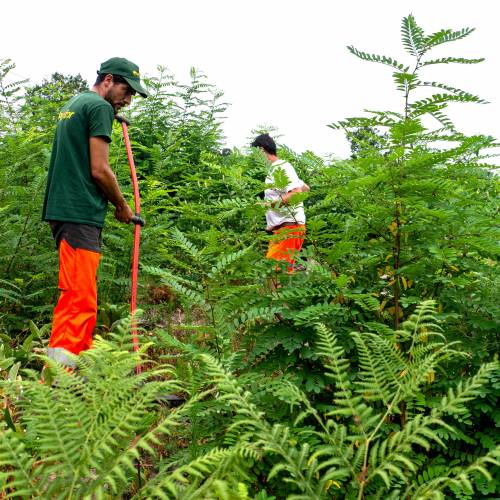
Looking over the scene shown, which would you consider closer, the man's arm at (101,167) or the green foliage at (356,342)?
the green foliage at (356,342)

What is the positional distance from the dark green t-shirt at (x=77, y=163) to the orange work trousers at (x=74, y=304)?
0.26 meters

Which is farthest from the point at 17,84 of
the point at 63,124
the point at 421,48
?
the point at 421,48

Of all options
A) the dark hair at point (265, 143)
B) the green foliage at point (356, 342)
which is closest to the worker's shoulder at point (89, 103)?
the green foliage at point (356, 342)

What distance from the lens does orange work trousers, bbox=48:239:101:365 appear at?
13.1 feet

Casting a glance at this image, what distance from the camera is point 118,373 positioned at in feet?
6.29

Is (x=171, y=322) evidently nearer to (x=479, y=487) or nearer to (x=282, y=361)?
(x=282, y=361)

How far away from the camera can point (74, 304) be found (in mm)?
4012

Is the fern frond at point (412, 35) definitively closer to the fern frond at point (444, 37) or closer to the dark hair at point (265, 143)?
the fern frond at point (444, 37)

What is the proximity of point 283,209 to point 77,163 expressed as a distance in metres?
1.63

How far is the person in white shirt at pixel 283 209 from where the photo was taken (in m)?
2.86

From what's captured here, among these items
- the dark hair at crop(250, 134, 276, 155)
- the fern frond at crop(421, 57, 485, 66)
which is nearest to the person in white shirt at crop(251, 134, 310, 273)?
the dark hair at crop(250, 134, 276, 155)

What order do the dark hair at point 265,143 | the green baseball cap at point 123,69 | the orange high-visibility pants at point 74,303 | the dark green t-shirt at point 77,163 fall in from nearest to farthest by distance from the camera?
1. the orange high-visibility pants at point 74,303
2. the dark green t-shirt at point 77,163
3. the green baseball cap at point 123,69
4. the dark hair at point 265,143

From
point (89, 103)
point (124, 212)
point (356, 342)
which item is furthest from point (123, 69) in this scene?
point (356, 342)

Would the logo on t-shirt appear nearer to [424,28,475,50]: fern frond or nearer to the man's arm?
the man's arm
